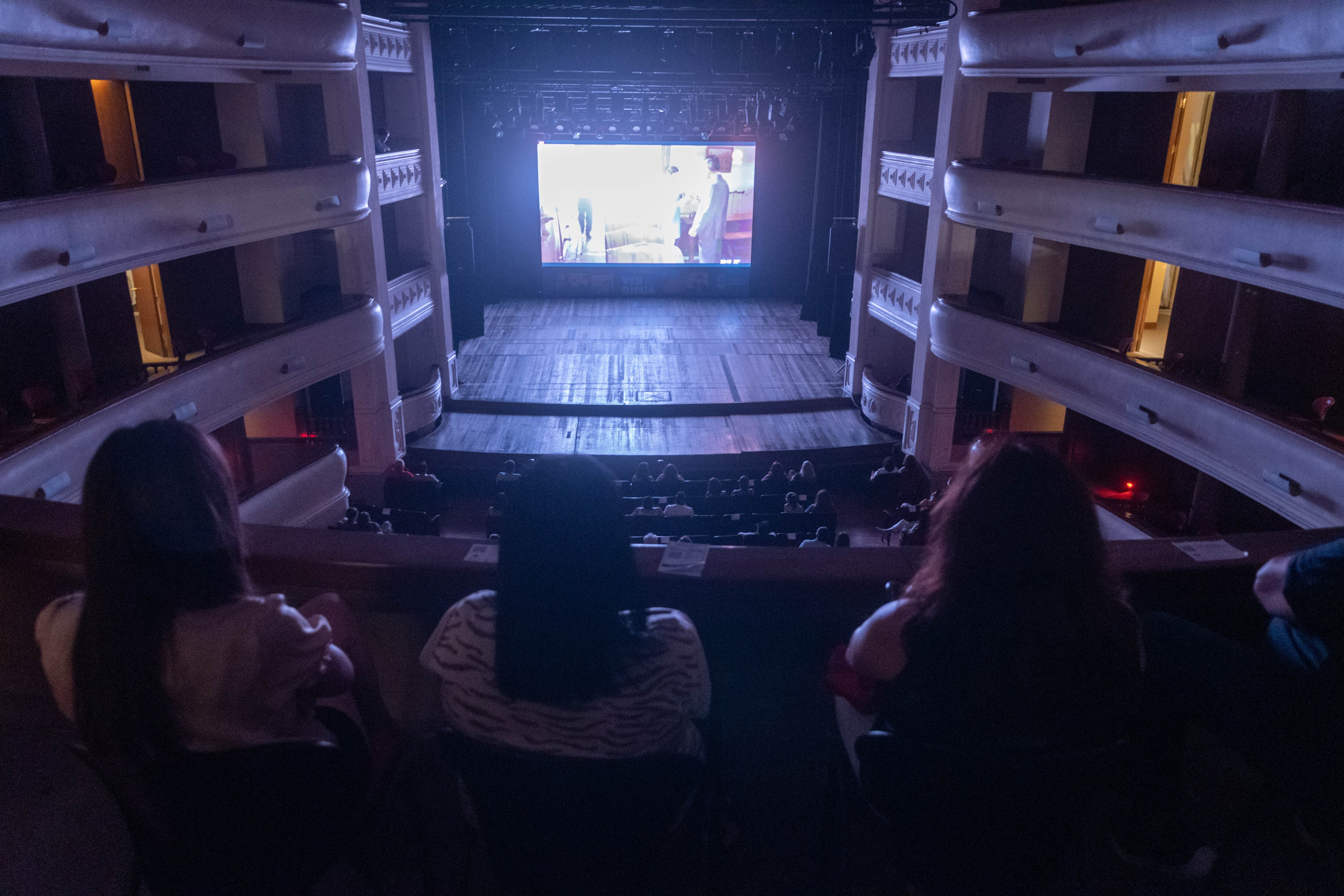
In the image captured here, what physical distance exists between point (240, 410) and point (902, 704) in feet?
28.6

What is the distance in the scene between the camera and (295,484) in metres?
9.70

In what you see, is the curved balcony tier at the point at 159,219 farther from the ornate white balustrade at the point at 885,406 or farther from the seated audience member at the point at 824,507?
the ornate white balustrade at the point at 885,406

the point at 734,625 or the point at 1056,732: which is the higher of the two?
the point at 1056,732

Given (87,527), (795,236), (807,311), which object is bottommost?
(807,311)

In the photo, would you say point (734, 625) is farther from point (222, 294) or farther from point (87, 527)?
point (222, 294)

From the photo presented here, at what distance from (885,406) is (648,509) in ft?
17.1

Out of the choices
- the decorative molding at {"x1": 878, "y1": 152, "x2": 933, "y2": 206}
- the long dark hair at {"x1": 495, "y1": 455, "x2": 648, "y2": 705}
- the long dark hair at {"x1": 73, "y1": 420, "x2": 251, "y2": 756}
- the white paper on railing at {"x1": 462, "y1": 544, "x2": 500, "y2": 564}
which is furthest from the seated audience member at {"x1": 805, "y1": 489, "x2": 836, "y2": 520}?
the long dark hair at {"x1": 73, "y1": 420, "x2": 251, "y2": 756}

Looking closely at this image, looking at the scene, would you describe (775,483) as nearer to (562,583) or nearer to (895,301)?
(895,301)

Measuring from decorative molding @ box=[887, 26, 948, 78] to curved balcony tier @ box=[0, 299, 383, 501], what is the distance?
780 centimetres

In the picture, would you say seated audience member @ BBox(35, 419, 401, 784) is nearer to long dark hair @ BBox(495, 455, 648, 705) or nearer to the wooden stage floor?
long dark hair @ BBox(495, 455, 648, 705)

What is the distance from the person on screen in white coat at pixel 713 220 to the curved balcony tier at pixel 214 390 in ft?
28.8

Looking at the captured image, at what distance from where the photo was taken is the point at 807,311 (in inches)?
701

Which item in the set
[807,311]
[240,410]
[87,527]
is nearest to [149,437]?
[87,527]

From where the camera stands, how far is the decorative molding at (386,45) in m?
11.5
